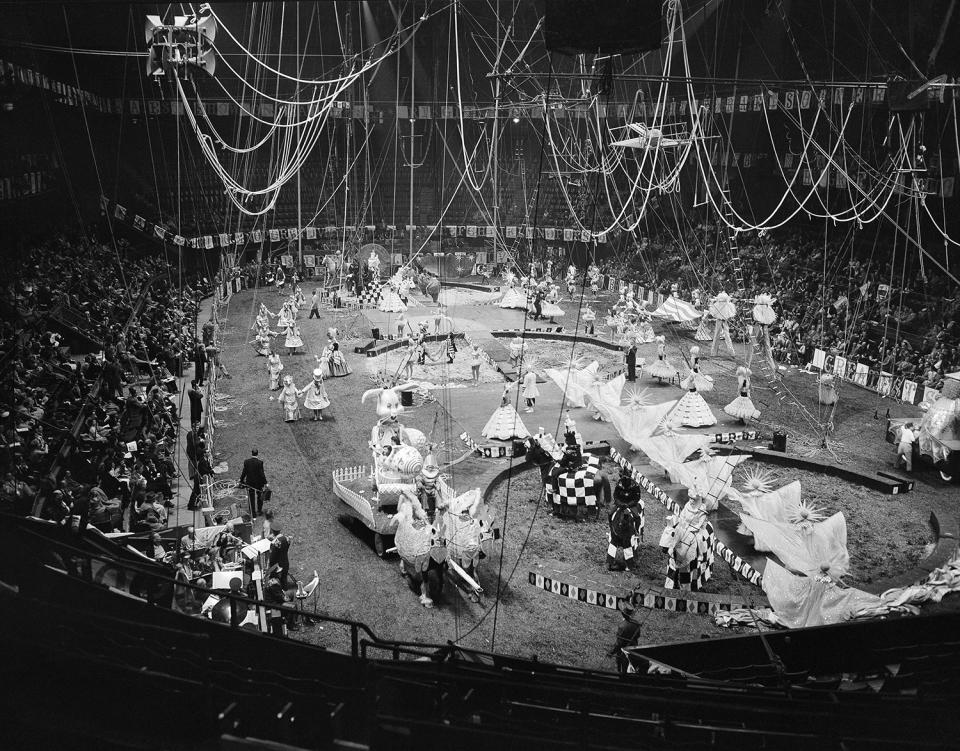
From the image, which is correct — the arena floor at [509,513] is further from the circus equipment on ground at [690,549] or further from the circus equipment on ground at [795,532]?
the circus equipment on ground at [795,532]

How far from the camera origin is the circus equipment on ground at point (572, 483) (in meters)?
12.4

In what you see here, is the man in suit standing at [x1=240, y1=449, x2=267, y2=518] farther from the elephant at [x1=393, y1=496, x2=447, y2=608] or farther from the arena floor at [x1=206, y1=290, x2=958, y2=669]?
the elephant at [x1=393, y1=496, x2=447, y2=608]

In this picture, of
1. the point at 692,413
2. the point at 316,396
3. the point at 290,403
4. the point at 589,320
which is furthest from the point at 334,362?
the point at 589,320

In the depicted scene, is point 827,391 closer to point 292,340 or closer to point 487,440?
point 487,440

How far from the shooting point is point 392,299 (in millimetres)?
26250

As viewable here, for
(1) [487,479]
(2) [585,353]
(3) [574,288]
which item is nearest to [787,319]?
(2) [585,353]

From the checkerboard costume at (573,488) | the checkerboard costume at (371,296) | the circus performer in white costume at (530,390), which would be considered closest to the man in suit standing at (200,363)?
the circus performer in white costume at (530,390)

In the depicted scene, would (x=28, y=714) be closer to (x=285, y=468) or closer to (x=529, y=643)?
(x=529, y=643)

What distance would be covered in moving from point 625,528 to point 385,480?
341 centimetres

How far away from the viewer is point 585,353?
77.2 ft

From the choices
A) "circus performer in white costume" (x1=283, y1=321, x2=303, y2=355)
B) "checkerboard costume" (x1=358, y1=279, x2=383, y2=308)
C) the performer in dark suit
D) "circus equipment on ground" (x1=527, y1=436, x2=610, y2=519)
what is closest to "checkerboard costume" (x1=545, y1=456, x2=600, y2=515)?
"circus equipment on ground" (x1=527, y1=436, x2=610, y2=519)

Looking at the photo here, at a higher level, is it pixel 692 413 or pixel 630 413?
pixel 630 413

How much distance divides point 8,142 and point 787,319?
20076 mm

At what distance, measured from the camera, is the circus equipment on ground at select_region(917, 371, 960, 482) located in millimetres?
13859
